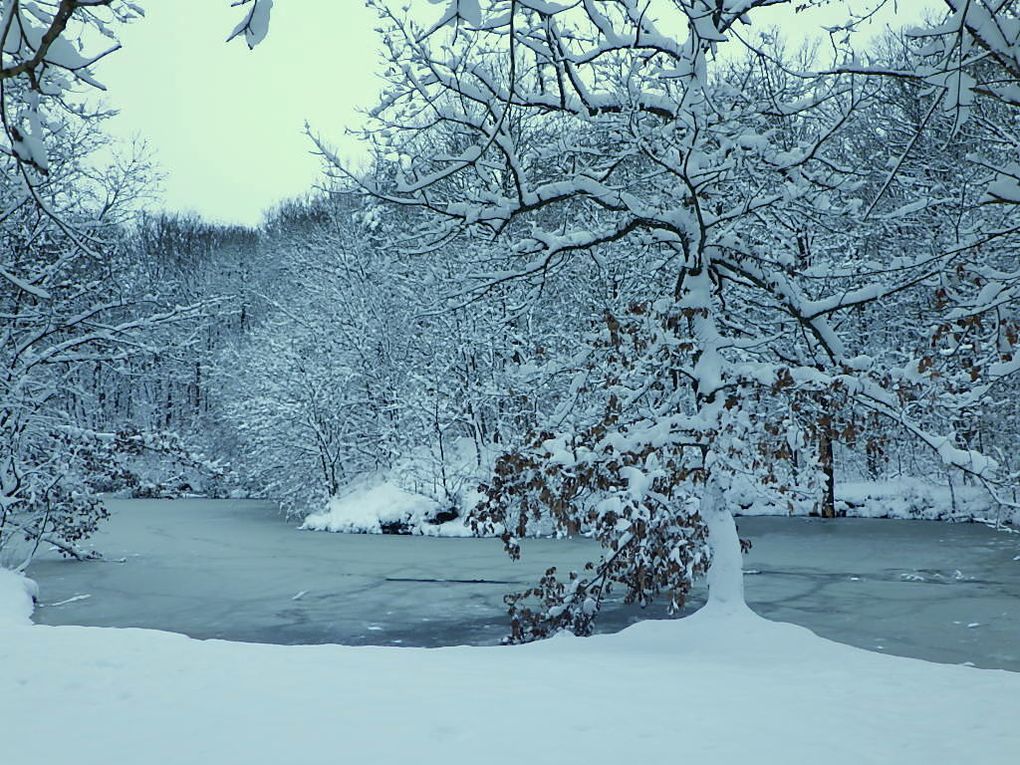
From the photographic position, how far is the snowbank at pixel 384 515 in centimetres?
2395

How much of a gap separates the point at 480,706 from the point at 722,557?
15.2ft

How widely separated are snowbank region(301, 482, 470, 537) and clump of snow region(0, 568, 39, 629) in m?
10.7

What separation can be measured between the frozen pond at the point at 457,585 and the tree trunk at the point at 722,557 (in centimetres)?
238

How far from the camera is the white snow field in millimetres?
4602

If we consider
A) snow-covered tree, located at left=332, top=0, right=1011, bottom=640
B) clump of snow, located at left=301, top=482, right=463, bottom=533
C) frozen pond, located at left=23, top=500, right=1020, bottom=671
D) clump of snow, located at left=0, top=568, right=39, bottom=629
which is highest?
snow-covered tree, located at left=332, top=0, right=1011, bottom=640

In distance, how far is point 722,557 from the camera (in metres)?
9.29

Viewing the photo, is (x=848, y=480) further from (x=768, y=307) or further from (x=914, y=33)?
(x=914, y=33)

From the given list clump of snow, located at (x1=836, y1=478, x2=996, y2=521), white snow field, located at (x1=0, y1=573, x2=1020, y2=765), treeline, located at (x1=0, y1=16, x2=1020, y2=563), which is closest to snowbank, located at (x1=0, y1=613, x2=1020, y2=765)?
white snow field, located at (x1=0, y1=573, x2=1020, y2=765)

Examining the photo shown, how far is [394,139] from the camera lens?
1009cm

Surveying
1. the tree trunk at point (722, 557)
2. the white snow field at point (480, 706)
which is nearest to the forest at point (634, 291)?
the tree trunk at point (722, 557)

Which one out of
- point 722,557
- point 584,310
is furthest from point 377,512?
point 722,557

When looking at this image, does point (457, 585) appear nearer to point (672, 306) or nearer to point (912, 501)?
point (672, 306)

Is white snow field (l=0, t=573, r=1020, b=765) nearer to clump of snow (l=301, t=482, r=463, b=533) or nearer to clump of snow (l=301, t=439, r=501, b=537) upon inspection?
clump of snow (l=301, t=439, r=501, b=537)

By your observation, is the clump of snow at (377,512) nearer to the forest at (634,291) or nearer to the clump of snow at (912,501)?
the forest at (634,291)
